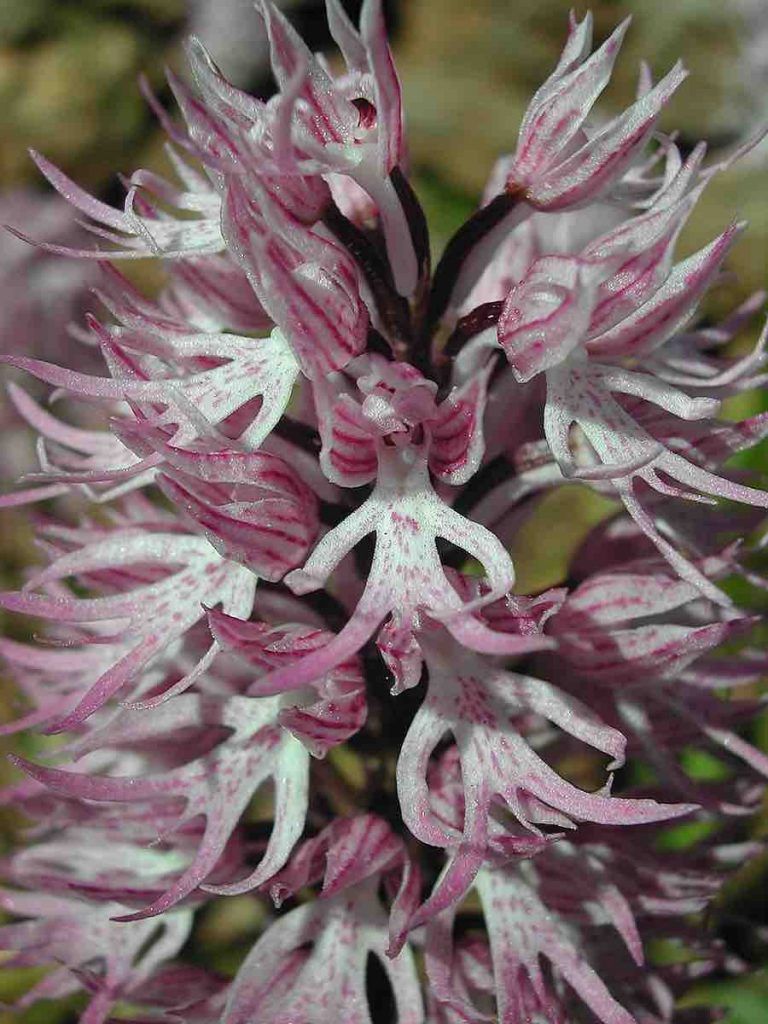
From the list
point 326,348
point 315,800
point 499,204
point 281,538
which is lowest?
point 315,800

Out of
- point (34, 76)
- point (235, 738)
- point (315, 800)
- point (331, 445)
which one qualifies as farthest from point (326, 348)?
point (34, 76)

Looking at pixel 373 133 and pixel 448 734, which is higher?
pixel 373 133

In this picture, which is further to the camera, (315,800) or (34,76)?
(34,76)

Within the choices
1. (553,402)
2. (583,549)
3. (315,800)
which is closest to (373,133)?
(553,402)

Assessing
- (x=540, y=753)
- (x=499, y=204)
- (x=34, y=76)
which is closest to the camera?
(x=499, y=204)

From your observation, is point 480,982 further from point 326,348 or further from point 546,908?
point 326,348

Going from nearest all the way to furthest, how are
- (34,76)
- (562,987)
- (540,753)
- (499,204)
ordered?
(499,204)
(562,987)
(540,753)
(34,76)
